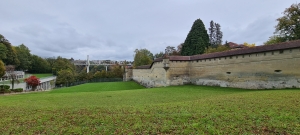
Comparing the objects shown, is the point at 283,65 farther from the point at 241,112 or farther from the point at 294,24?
the point at 294,24

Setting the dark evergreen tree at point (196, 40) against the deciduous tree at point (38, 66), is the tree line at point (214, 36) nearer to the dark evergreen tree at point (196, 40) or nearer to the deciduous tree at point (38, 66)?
the dark evergreen tree at point (196, 40)

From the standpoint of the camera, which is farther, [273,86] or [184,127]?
[273,86]

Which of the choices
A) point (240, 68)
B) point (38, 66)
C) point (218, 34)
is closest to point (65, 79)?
point (38, 66)

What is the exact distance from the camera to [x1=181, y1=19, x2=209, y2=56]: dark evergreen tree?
122 feet

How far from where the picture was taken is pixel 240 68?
17219 mm

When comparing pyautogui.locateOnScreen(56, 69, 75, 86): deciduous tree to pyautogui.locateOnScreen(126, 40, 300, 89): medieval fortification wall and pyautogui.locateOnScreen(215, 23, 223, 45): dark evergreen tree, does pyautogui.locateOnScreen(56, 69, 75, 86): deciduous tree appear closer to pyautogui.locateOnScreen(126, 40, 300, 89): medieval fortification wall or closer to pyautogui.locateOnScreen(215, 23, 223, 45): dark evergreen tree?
pyautogui.locateOnScreen(126, 40, 300, 89): medieval fortification wall

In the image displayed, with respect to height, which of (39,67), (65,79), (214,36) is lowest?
(65,79)

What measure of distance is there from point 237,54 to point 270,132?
1461 cm

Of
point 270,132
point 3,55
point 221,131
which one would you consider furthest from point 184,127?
point 3,55

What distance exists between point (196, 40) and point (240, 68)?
2147 centimetres

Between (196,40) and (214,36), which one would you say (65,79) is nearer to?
(196,40)

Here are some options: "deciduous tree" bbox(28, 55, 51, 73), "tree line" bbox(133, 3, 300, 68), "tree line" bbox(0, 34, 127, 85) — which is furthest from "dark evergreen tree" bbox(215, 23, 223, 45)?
"deciduous tree" bbox(28, 55, 51, 73)

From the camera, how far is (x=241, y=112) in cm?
638

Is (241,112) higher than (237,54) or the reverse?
the reverse
